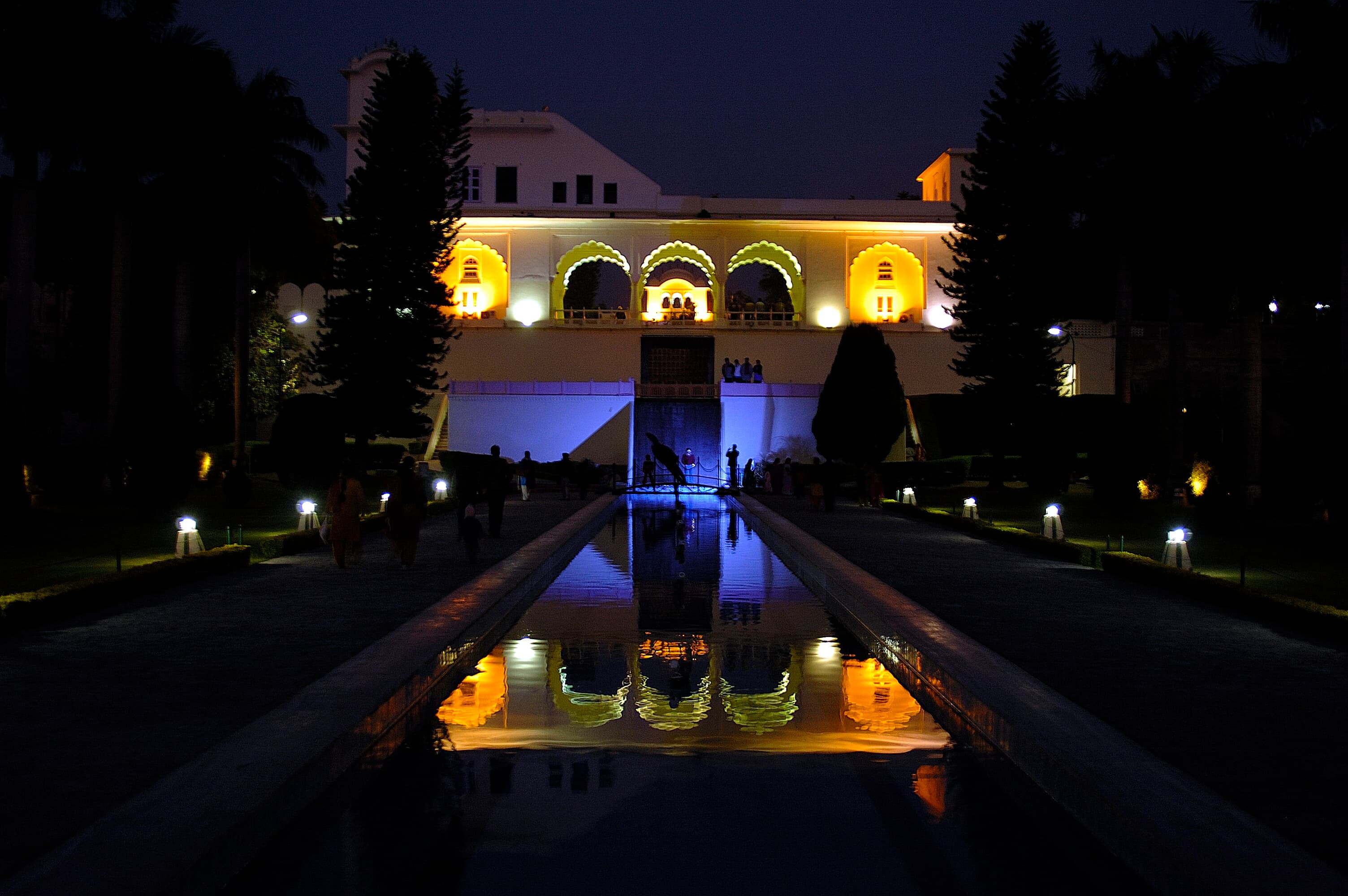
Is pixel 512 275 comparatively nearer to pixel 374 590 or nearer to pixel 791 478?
pixel 791 478

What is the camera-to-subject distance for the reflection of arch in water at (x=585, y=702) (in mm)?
5719

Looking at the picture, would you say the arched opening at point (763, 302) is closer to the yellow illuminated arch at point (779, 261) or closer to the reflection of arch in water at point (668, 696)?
the yellow illuminated arch at point (779, 261)

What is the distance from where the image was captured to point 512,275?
4434 cm

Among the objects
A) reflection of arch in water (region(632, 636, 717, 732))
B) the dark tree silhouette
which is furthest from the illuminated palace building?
reflection of arch in water (region(632, 636, 717, 732))

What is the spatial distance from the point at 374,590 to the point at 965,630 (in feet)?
15.9

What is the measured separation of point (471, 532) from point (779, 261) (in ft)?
117

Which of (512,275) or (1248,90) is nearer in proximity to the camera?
(1248,90)

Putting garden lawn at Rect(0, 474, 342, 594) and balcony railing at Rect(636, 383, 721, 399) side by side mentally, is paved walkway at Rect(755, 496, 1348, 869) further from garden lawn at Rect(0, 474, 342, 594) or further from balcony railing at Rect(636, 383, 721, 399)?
balcony railing at Rect(636, 383, 721, 399)

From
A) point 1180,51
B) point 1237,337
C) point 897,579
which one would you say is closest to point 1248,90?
point 1180,51

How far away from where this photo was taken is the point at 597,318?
147 feet

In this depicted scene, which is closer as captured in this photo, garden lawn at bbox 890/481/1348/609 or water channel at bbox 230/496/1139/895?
water channel at bbox 230/496/1139/895

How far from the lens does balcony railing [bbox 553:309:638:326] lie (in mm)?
43656

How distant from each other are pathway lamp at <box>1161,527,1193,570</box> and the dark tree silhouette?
19422 millimetres

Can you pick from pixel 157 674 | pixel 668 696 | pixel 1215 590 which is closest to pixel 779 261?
pixel 1215 590
